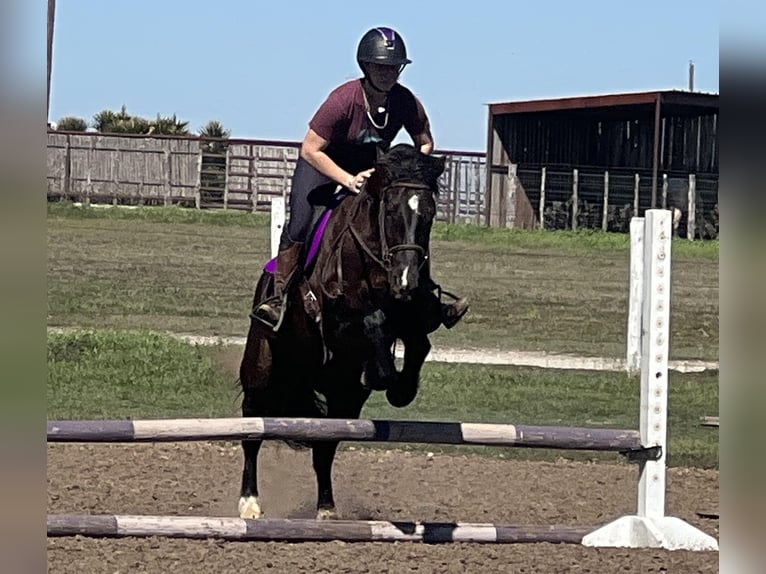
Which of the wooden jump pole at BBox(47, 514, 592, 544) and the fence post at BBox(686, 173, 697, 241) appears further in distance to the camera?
the fence post at BBox(686, 173, 697, 241)

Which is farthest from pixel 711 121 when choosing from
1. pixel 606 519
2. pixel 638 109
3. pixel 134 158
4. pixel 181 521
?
pixel 181 521

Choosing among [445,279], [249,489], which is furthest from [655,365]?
[445,279]

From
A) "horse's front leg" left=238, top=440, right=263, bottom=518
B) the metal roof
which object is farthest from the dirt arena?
the metal roof

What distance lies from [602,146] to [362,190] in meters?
32.8

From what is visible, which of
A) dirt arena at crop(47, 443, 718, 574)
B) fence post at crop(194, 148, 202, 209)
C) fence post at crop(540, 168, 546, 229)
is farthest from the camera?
fence post at crop(194, 148, 202, 209)

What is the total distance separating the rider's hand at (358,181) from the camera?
6005 millimetres

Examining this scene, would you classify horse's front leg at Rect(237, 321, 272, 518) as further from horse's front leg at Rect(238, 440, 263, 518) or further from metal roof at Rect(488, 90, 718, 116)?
metal roof at Rect(488, 90, 718, 116)

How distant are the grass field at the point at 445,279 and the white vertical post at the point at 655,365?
275 inches

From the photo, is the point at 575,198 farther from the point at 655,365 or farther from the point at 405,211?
the point at 405,211

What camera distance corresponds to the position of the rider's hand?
601 centimetres

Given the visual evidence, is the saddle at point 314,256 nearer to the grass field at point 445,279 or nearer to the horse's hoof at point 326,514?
the horse's hoof at point 326,514

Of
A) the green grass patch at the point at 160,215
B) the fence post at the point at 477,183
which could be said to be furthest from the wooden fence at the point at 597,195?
the green grass patch at the point at 160,215

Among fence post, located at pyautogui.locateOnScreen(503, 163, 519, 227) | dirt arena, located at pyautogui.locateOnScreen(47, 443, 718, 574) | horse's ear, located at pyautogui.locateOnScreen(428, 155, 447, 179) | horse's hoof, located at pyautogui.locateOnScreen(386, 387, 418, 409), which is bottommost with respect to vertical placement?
dirt arena, located at pyautogui.locateOnScreen(47, 443, 718, 574)
